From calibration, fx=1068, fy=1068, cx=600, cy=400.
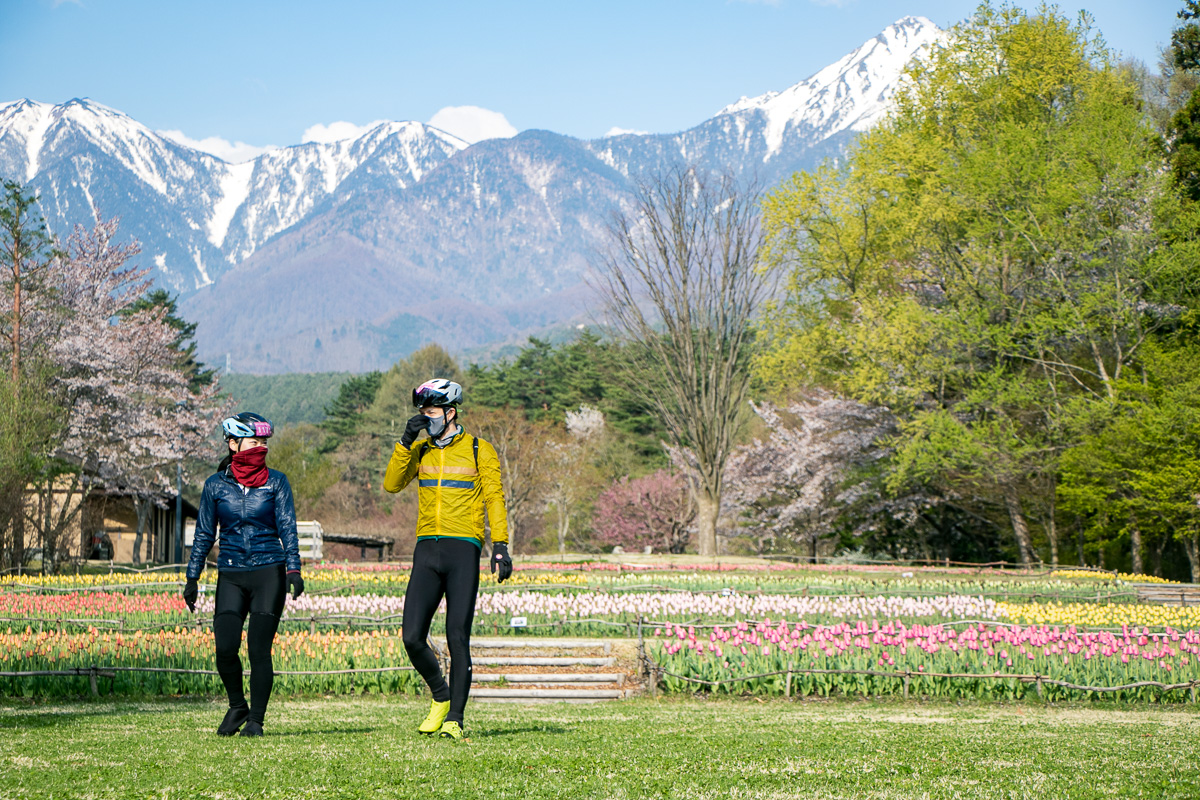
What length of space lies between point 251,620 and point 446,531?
1.46 meters

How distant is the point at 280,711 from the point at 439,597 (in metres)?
3.23

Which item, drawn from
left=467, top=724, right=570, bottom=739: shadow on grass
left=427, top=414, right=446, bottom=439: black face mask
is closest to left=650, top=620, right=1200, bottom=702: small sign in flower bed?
left=467, top=724, right=570, bottom=739: shadow on grass

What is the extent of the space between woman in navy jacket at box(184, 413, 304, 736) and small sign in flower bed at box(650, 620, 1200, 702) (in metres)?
5.35

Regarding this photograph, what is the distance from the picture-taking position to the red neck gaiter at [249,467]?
6.81 meters

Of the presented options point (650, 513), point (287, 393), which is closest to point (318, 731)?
point (650, 513)

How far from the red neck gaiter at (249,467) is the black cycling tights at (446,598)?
4.00ft

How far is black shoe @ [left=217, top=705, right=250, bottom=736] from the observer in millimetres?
6652

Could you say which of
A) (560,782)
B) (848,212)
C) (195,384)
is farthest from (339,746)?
(195,384)

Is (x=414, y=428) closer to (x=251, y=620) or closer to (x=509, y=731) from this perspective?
(x=251, y=620)

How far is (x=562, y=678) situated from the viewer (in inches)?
433

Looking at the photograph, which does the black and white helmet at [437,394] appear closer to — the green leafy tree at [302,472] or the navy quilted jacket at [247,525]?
the navy quilted jacket at [247,525]

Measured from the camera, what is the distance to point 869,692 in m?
11.1

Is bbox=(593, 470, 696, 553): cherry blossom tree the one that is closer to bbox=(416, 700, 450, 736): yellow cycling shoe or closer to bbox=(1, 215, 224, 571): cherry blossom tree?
bbox=(1, 215, 224, 571): cherry blossom tree

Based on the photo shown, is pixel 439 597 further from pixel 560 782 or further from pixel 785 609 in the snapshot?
pixel 785 609
